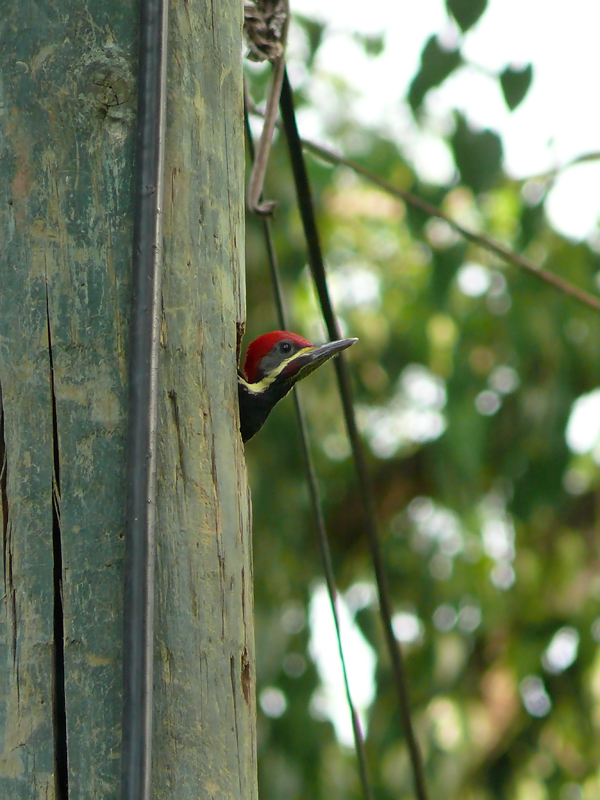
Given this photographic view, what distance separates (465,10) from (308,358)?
48.9 inches

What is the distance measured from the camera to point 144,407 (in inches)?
52.4

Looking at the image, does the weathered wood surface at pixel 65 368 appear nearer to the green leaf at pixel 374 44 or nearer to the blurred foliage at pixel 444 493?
the blurred foliage at pixel 444 493

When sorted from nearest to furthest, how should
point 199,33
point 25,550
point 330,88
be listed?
point 25,550, point 199,33, point 330,88

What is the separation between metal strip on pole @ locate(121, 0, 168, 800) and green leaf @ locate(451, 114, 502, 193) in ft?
7.14

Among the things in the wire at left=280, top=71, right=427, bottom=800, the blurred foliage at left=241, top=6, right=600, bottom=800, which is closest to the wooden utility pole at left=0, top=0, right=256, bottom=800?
the wire at left=280, top=71, right=427, bottom=800

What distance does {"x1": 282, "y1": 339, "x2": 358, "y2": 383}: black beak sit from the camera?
7.13ft

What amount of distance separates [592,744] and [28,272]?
17.2 ft

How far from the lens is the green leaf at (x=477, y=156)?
136 inches

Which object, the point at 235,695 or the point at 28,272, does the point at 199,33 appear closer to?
the point at 28,272

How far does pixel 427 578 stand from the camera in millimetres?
6148

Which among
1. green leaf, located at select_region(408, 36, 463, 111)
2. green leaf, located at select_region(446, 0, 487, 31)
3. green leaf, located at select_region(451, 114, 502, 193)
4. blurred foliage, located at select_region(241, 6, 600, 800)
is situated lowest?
blurred foliage, located at select_region(241, 6, 600, 800)

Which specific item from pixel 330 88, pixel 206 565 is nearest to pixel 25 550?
pixel 206 565

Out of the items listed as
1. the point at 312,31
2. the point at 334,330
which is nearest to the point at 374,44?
the point at 312,31

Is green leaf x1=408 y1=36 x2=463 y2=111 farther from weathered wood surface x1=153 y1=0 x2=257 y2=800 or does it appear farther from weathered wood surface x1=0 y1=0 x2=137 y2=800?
weathered wood surface x1=0 y1=0 x2=137 y2=800
